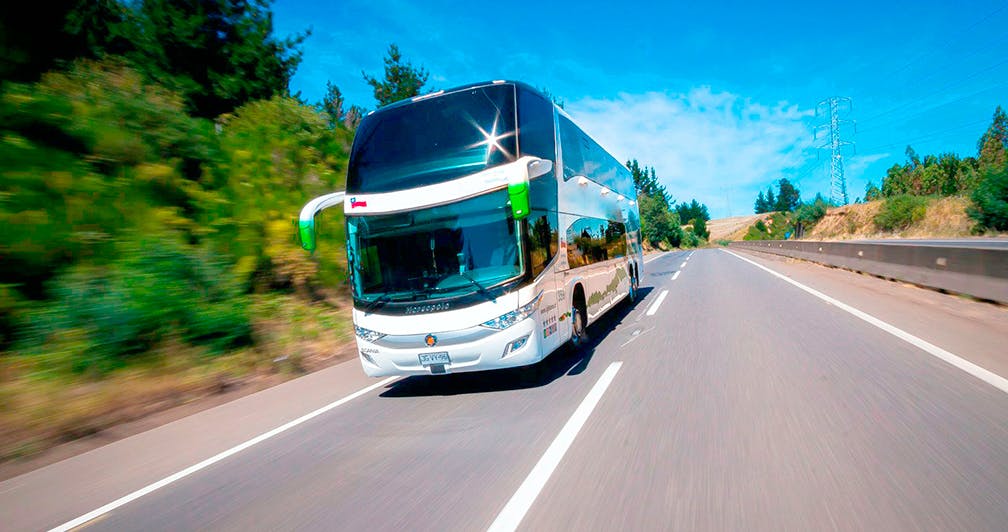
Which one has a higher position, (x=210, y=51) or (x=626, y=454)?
(x=210, y=51)

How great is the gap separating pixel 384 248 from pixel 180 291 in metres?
4.16

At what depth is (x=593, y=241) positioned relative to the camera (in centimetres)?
912

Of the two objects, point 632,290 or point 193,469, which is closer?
point 193,469

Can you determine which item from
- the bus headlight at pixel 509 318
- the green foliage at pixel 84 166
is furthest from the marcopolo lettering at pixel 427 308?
the green foliage at pixel 84 166

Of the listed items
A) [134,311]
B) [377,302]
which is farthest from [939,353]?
[134,311]

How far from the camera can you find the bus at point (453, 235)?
5.67 metres

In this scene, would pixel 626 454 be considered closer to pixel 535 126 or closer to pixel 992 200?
pixel 535 126

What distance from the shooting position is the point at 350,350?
33.4 ft

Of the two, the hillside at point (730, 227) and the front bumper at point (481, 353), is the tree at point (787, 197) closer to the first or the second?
the hillside at point (730, 227)

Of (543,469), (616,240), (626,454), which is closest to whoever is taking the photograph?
(543,469)

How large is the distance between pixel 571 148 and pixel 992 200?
33.3 m

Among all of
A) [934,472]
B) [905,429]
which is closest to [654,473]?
[934,472]

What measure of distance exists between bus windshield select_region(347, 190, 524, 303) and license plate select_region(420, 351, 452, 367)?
2.12 ft

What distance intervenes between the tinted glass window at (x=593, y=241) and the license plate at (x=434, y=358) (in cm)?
262
